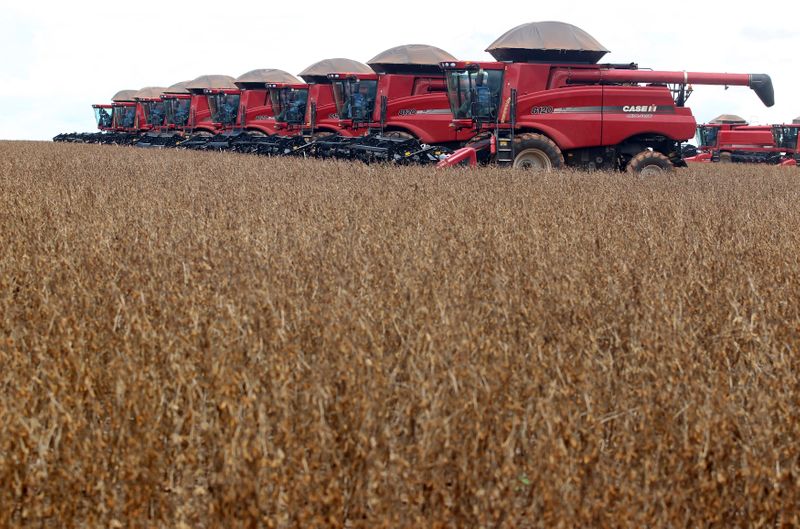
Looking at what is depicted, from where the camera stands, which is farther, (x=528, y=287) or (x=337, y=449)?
(x=528, y=287)


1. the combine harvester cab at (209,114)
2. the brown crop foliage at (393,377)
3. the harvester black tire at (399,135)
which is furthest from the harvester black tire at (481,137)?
the combine harvester cab at (209,114)

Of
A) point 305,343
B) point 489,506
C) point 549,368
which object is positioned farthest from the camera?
point 305,343

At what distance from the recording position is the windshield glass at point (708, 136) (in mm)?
36781

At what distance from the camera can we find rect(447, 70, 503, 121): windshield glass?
15789mm

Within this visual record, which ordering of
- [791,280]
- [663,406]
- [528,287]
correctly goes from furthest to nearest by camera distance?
[791,280], [528,287], [663,406]

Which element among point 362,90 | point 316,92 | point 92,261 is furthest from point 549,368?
point 316,92

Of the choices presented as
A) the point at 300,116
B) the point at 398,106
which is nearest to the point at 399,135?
the point at 398,106

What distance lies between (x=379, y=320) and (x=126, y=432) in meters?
1.44

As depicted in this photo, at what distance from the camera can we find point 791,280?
528 centimetres

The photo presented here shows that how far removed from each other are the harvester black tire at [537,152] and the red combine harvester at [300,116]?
6.65 m

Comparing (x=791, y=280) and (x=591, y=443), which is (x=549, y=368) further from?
(x=791, y=280)

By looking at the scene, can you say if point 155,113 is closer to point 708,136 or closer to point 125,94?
point 125,94

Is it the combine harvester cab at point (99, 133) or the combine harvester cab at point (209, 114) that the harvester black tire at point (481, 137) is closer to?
the combine harvester cab at point (209, 114)

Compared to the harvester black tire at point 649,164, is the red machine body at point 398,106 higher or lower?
higher
